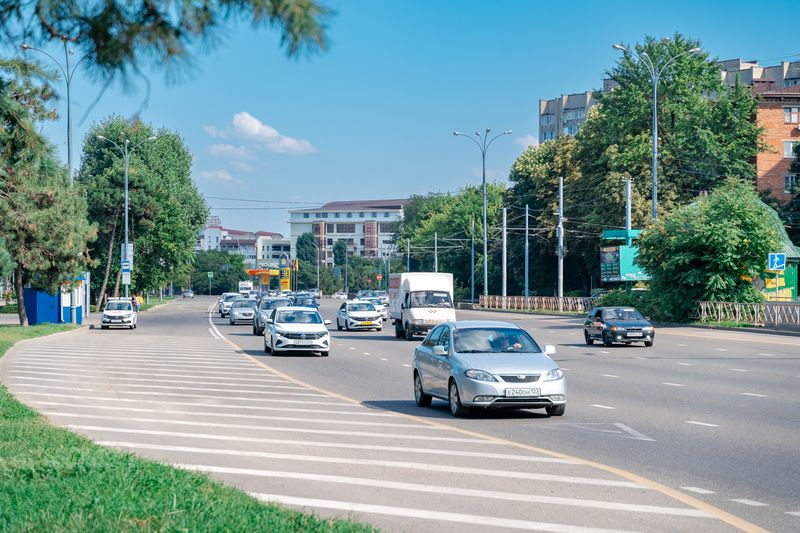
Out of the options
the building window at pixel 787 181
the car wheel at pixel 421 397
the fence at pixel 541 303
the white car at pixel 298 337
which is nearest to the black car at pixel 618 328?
the white car at pixel 298 337

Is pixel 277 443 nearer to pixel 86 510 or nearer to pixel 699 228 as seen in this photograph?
pixel 86 510

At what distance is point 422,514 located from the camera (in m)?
8.88

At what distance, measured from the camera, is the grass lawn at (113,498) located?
7469mm

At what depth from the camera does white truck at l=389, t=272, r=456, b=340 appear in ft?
137

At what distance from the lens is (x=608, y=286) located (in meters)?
88.9

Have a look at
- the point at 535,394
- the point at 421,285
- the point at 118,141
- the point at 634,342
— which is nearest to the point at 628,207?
the point at 421,285

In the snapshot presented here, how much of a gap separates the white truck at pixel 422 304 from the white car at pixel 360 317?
333 centimetres

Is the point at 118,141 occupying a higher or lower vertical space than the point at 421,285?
higher

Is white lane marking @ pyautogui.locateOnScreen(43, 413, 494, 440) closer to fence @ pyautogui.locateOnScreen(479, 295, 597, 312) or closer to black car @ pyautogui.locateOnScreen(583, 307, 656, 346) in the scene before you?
black car @ pyautogui.locateOnScreen(583, 307, 656, 346)

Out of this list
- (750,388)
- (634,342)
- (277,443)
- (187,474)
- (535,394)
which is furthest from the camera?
(634,342)

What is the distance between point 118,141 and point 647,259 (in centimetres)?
4574

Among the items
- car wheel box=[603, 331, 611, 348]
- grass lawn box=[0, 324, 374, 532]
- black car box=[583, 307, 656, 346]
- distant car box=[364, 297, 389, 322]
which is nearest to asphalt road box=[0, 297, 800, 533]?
grass lawn box=[0, 324, 374, 532]

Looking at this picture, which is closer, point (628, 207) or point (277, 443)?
point (277, 443)

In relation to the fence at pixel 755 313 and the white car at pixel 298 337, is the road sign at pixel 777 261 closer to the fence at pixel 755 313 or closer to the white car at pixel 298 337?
the fence at pixel 755 313
